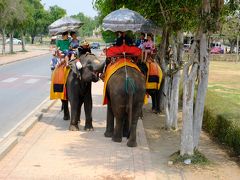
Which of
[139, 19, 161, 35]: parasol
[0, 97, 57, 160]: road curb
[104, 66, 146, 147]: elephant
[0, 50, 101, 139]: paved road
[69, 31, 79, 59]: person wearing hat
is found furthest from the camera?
[0, 50, 101, 139]: paved road

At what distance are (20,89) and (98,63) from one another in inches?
396

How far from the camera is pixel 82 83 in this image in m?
11.8

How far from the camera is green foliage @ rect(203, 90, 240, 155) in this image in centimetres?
1003

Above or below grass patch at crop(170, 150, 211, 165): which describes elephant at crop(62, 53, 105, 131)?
above

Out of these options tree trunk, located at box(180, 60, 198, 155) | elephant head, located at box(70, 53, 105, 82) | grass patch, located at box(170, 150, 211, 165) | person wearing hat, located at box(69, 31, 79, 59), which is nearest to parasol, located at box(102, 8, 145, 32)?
elephant head, located at box(70, 53, 105, 82)

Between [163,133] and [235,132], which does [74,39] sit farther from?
[235,132]

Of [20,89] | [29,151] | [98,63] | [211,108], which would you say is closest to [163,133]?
[211,108]

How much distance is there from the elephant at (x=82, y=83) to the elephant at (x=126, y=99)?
99 centimetres

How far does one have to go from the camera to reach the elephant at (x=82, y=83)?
1152cm

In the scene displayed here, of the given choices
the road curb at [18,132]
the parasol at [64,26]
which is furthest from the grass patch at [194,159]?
the parasol at [64,26]

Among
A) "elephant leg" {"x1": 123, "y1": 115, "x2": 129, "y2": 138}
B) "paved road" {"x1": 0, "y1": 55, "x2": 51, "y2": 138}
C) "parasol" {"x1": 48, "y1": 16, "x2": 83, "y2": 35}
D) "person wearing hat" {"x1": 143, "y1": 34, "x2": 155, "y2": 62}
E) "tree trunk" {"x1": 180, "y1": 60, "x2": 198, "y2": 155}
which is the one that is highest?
"parasol" {"x1": 48, "y1": 16, "x2": 83, "y2": 35}

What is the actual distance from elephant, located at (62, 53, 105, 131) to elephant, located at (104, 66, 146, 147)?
0.99 metres

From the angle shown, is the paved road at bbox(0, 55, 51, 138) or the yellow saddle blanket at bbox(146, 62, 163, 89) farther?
the paved road at bbox(0, 55, 51, 138)

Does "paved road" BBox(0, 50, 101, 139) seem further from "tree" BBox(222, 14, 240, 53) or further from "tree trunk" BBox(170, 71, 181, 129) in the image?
"tree" BBox(222, 14, 240, 53)
